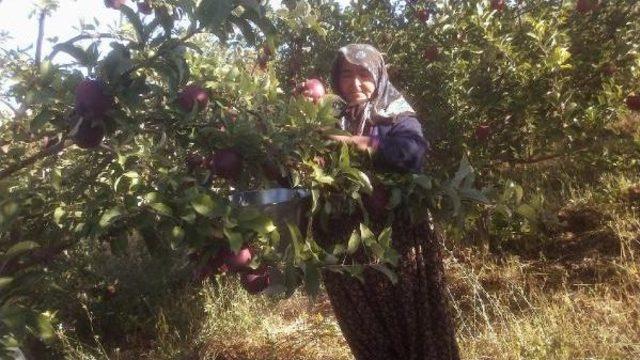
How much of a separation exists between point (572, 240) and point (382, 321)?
98.9 inches

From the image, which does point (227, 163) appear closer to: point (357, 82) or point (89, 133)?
point (89, 133)

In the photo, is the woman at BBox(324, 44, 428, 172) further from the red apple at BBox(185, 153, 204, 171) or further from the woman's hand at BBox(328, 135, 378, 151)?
the red apple at BBox(185, 153, 204, 171)

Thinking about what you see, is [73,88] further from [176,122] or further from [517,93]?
[517,93]

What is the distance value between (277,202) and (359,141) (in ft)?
1.06

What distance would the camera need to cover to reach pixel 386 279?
6.28ft

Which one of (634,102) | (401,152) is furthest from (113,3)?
(634,102)

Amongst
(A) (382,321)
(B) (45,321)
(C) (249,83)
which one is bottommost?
(A) (382,321)

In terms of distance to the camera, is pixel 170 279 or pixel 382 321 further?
pixel 170 279

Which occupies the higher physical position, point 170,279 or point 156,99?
point 156,99

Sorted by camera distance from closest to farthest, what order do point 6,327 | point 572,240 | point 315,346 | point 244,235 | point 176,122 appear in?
1. point 6,327
2. point 244,235
3. point 176,122
4. point 315,346
5. point 572,240

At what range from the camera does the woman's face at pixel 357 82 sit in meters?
1.93

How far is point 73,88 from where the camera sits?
1289 millimetres

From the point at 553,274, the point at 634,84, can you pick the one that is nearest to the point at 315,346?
the point at 553,274

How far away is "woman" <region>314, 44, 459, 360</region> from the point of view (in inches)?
73.6
